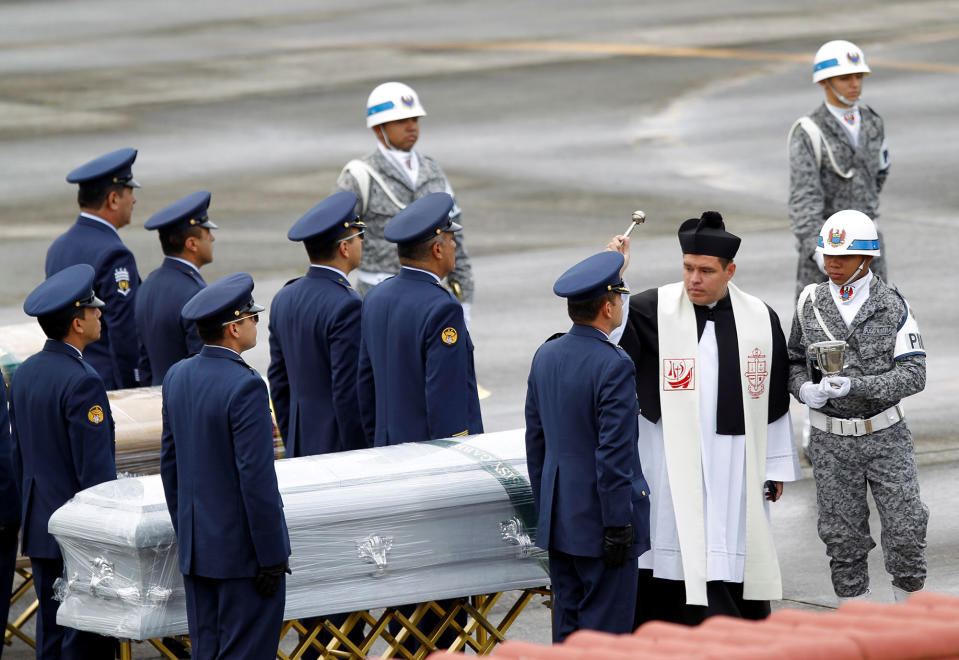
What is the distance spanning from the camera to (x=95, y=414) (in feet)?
23.8

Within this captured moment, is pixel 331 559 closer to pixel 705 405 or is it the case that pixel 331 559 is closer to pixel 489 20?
pixel 705 405

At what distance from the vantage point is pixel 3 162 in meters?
21.2

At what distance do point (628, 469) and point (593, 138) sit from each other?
1509cm

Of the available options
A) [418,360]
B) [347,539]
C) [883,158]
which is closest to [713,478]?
[418,360]

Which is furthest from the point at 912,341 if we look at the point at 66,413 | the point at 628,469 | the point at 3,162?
the point at 3,162

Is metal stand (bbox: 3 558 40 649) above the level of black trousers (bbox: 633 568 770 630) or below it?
below

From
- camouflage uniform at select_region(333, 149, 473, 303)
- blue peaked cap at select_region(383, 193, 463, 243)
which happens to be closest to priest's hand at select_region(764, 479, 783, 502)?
blue peaked cap at select_region(383, 193, 463, 243)

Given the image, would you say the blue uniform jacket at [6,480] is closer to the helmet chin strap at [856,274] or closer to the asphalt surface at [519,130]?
the asphalt surface at [519,130]

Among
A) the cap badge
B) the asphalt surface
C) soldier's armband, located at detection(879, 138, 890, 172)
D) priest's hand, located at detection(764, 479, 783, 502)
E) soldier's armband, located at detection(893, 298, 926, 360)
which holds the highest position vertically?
the cap badge

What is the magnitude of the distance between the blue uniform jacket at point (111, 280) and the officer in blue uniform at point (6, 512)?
1593 mm

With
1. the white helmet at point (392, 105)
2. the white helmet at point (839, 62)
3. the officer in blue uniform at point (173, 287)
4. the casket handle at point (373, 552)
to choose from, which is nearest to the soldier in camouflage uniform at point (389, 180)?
the white helmet at point (392, 105)

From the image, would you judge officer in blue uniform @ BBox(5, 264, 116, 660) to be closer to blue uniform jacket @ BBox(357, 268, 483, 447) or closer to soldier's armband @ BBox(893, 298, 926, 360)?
blue uniform jacket @ BBox(357, 268, 483, 447)

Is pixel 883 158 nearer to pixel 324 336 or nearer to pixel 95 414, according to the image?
pixel 324 336

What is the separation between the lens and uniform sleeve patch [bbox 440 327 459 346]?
7613 mm
